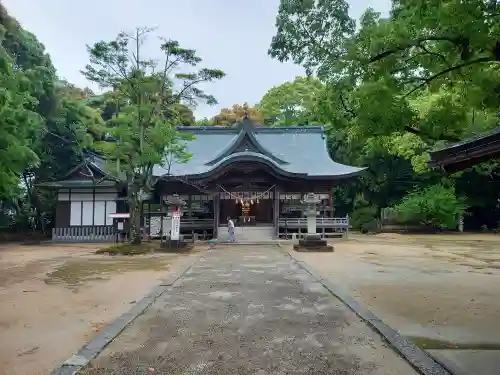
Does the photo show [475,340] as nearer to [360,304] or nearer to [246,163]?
[360,304]

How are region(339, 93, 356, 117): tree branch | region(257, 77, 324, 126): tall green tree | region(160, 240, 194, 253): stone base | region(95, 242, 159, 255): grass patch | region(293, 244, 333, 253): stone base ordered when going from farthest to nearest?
region(257, 77, 324, 126): tall green tree, region(160, 240, 194, 253): stone base, region(293, 244, 333, 253): stone base, region(95, 242, 159, 255): grass patch, region(339, 93, 356, 117): tree branch

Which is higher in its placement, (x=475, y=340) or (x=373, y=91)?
(x=373, y=91)

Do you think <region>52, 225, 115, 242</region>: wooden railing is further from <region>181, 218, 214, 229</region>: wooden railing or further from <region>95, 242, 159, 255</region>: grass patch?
<region>95, 242, 159, 255</region>: grass patch

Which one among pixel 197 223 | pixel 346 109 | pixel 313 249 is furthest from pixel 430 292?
pixel 197 223

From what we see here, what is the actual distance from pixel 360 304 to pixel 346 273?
13.0 feet

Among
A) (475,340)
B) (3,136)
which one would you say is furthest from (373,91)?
(3,136)

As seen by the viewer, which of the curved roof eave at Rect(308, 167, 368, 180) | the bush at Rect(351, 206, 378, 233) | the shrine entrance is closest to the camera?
the curved roof eave at Rect(308, 167, 368, 180)

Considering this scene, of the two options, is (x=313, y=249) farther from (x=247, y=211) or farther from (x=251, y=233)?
(x=247, y=211)

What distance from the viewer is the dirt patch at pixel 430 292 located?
207 inches

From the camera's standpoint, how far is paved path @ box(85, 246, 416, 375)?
408cm

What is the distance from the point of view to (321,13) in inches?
429

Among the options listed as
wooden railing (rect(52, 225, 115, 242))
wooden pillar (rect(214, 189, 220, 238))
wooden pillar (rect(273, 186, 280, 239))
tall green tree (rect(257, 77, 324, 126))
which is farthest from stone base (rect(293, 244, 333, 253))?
tall green tree (rect(257, 77, 324, 126))

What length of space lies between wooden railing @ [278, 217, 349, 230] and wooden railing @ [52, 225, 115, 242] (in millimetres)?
10192

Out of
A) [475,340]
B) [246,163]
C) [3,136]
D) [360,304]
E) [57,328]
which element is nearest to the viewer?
[475,340]
